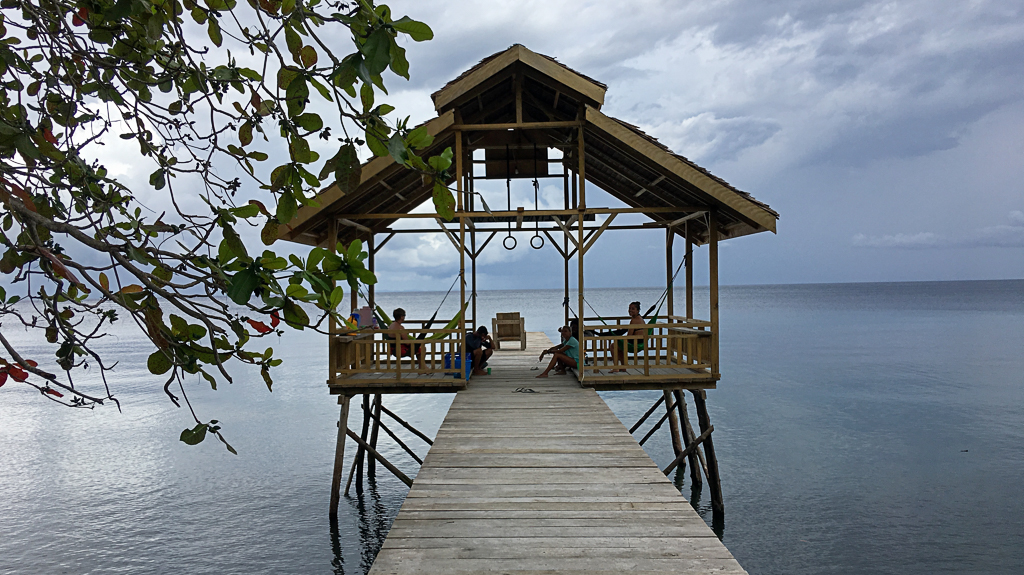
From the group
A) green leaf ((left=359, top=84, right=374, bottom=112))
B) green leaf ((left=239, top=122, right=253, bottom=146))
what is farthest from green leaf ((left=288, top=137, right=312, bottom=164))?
green leaf ((left=239, top=122, right=253, bottom=146))

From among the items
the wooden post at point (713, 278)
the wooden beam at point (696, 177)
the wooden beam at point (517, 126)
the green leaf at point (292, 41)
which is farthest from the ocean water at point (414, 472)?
the green leaf at point (292, 41)

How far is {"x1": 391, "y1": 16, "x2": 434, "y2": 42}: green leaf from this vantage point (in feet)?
4.23

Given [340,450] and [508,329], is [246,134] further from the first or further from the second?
[508,329]

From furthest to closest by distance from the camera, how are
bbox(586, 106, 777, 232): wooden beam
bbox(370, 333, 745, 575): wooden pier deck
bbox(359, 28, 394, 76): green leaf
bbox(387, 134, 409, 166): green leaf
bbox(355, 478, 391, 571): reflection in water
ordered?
bbox(355, 478, 391, 571): reflection in water < bbox(586, 106, 777, 232): wooden beam < bbox(370, 333, 745, 575): wooden pier deck < bbox(387, 134, 409, 166): green leaf < bbox(359, 28, 394, 76): green leaf

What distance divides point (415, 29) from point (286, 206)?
60cm

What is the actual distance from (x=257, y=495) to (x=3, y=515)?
16.4 feet

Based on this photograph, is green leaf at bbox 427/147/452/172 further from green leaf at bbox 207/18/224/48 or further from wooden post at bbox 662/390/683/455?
wooden post at bbox 662/390/683/455

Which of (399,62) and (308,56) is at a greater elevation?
(308,56)

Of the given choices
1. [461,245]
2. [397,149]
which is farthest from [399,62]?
[461,245]

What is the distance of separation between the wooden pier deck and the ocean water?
4.82 meters

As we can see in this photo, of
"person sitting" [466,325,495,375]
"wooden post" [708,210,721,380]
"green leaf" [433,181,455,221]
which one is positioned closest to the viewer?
"green leaf" [433,181,455,221]

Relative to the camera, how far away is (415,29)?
1306 mm

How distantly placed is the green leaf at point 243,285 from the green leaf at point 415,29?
2.19 feet

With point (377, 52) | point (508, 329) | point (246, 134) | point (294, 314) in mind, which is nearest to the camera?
point (377, 52)
